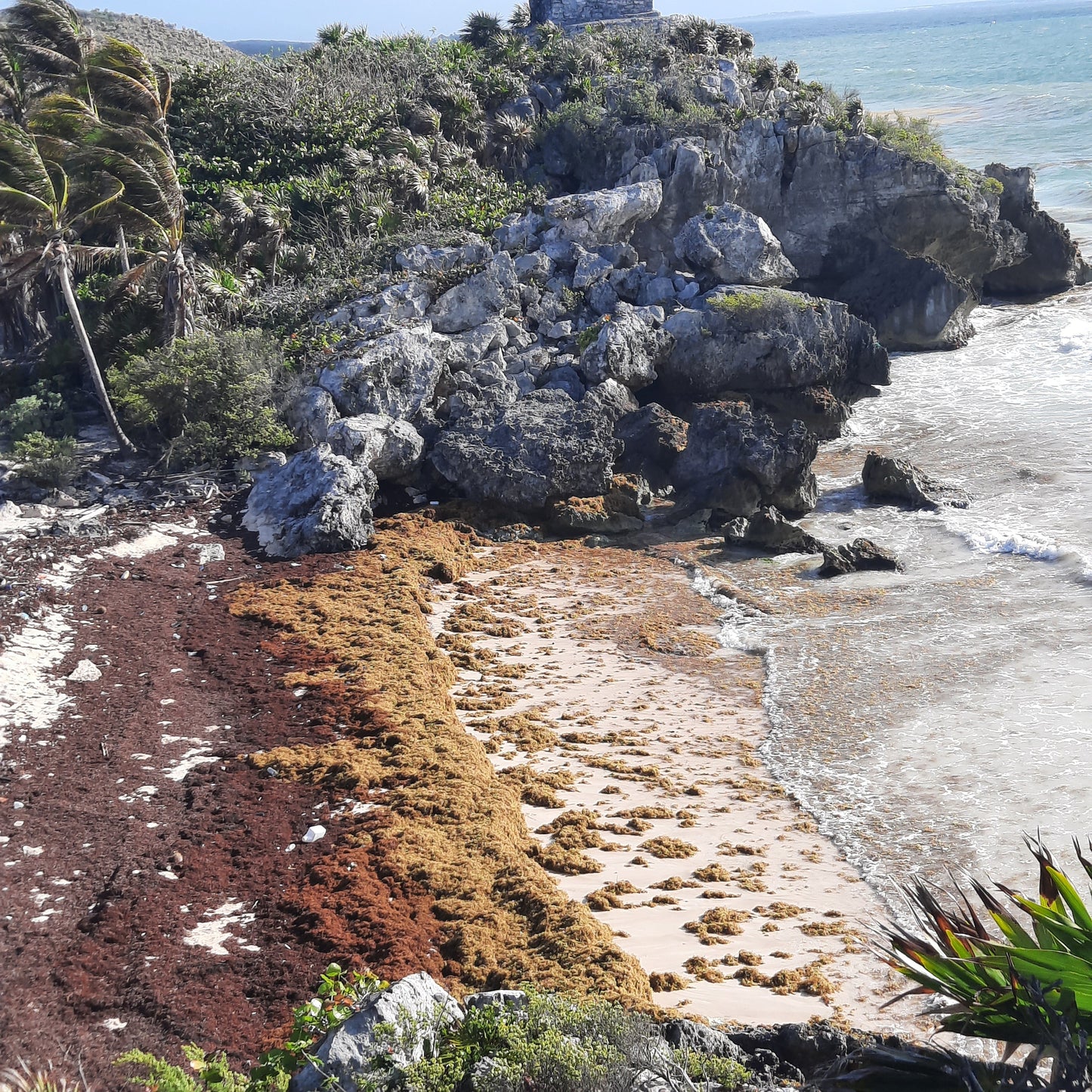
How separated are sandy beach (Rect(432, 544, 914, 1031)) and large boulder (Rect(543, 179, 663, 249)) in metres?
10.2

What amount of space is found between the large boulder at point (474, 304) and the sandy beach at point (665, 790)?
6.92 meters

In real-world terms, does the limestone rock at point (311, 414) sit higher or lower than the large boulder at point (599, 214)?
lower

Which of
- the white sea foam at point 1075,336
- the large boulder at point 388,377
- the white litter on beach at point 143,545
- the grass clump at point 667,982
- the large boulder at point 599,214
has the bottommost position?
the grass clump at point 667,982

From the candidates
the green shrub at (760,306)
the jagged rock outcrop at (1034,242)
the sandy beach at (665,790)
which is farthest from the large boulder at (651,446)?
the jagged rock outcrop at (1034,242)

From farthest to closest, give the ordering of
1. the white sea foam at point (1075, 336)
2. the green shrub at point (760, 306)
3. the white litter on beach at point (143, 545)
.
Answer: the white sea foam at point (1075, 336), the green shrub at point (760, 306), the white litter on beach at point (143, 545)

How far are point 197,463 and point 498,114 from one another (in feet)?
49.1

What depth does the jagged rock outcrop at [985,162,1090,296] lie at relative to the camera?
95.9 ft

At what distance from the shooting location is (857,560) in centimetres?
1502

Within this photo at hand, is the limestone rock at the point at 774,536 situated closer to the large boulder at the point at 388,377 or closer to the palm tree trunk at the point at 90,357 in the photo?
the large boulder at the point at 388,377

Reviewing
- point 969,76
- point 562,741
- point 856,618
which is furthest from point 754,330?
point 969,76

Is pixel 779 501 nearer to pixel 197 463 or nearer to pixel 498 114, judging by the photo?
pixel 197 463

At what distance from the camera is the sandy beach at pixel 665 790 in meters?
7.23

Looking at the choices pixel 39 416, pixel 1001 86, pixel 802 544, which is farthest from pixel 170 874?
pixel 1001 86

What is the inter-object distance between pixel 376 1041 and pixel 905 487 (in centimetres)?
1452
